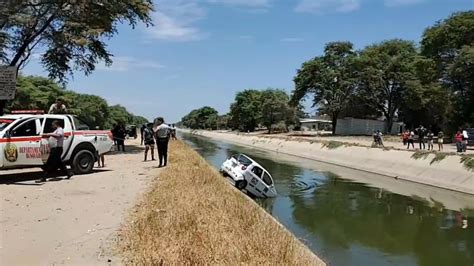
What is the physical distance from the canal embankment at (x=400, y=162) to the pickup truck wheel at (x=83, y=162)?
2107 cm

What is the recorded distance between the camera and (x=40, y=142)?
1644 centimetres

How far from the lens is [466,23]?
64500 millimetres

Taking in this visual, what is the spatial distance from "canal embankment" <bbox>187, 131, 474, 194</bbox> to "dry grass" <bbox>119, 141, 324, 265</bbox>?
69.6 ft

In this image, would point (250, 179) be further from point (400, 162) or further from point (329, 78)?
point (329, 78)

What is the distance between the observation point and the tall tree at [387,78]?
255 ft

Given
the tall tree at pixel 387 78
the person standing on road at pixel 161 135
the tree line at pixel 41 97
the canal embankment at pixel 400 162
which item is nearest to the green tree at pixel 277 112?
the tall tree at pixel 387 78

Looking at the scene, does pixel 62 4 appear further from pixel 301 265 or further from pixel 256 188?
pixel 301 265

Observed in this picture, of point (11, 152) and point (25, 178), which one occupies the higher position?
point (11, 152)

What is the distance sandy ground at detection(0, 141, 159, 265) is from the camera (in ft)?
26.2

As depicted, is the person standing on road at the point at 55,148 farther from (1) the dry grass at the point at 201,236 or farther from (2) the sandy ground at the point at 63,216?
(1) the dry grass at the point at 201,236

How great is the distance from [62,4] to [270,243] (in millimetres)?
27461

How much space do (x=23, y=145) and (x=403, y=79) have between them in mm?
69063

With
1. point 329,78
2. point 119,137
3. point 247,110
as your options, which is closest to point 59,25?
point 119,137

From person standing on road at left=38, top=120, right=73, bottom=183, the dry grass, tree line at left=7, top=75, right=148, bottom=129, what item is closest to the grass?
tree line at left=7, top=75, right=148, bottom=129
